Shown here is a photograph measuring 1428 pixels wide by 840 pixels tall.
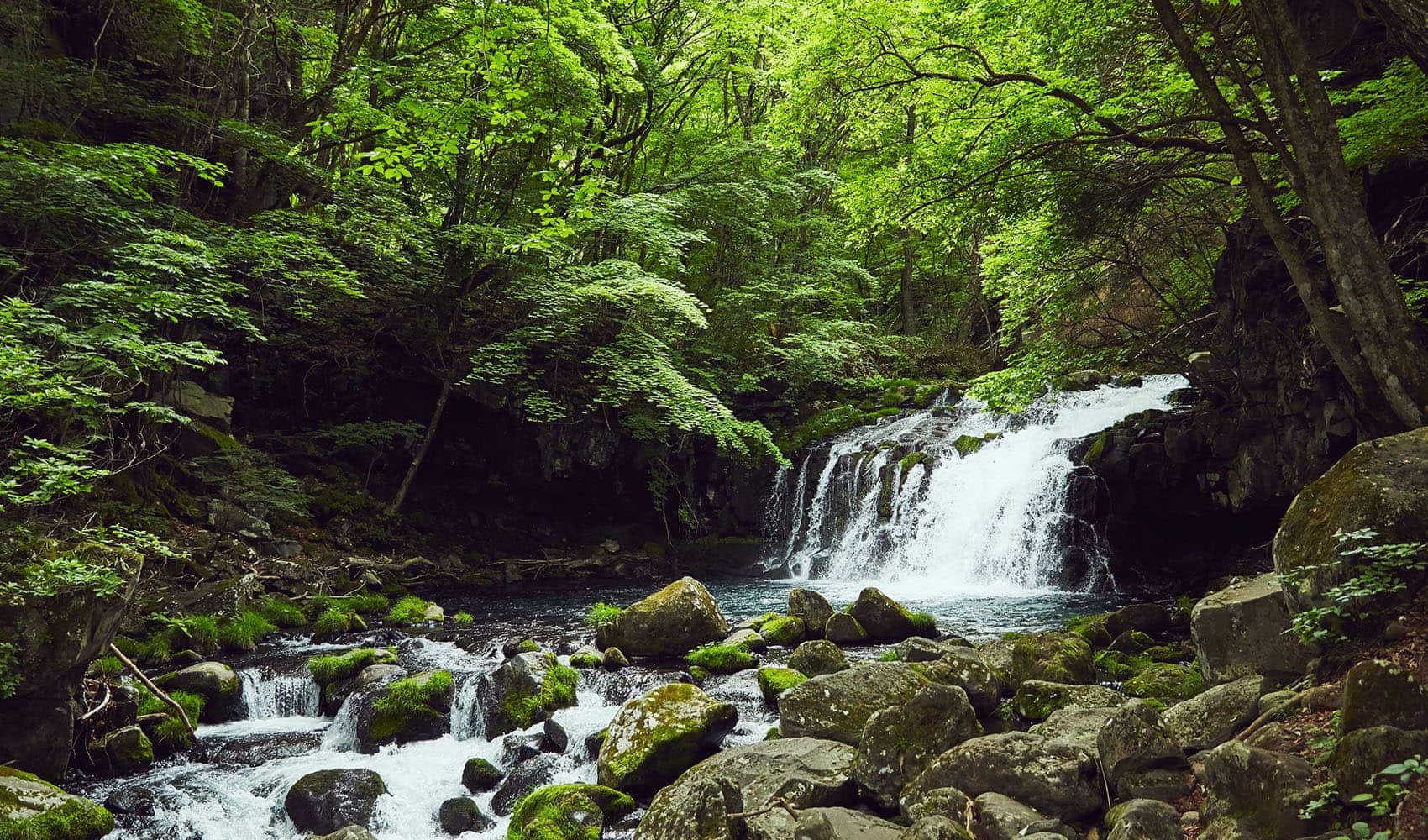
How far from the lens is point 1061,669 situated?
275 inches

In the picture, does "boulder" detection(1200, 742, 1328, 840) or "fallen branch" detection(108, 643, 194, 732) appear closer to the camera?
"boulder" detection(1200, 742, 1328, 840)

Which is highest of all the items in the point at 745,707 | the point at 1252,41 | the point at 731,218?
the point at 731,218

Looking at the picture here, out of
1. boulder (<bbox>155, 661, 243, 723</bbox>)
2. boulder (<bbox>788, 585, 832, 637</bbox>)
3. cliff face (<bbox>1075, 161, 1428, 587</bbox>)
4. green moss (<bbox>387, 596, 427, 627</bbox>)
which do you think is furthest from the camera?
green moss (<bbox>387, 596, 427, 627</bbox>)

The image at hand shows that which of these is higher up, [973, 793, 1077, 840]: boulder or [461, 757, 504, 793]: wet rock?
[973, 793, 1077, 840]: boulder

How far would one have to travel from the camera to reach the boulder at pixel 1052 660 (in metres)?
6.96

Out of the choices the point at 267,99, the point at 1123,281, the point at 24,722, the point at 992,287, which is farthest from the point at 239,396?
the point at 1123,281

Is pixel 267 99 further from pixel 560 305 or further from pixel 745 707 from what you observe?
pixel 745 707

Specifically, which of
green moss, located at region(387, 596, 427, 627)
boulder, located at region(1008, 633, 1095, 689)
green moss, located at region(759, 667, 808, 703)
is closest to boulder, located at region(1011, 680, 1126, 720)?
boulder, located at region(1008, 633, 1095, 689)

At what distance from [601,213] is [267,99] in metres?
6.48

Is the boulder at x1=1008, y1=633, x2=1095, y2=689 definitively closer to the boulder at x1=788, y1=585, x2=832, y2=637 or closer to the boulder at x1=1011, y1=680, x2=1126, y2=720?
the boulder at x1=1011, y1=680, x2=1126, y2=720

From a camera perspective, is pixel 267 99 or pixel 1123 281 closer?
pixel 1123 281

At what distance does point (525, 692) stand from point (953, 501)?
10.6 m

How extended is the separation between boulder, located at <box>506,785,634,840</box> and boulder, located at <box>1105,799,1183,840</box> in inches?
135

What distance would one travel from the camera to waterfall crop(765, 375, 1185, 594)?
1415cm
